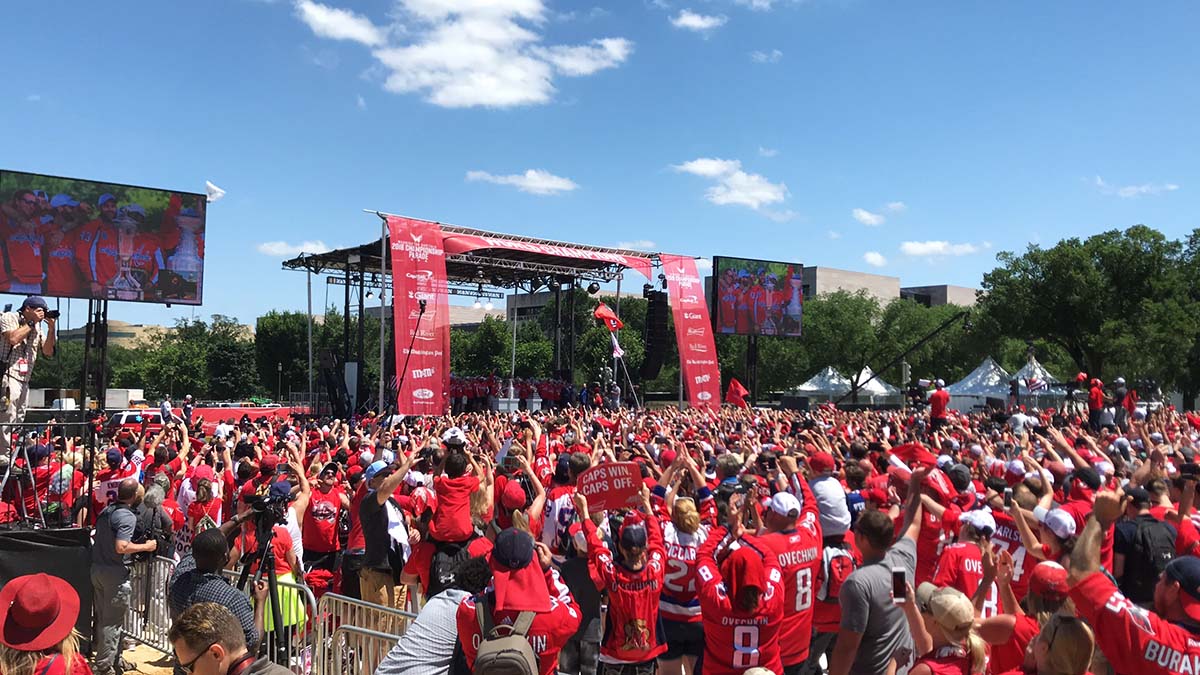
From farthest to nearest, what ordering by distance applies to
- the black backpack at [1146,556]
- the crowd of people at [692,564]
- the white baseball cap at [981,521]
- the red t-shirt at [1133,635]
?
the black backpack at [1146,556] < the white baseball cap at [981,521] < the crowd of people at [692,564] < the red t-shirt at [1133,635]

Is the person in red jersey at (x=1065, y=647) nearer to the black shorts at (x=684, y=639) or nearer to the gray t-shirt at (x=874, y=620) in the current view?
the gray t-shirt at (x=874, y=620)

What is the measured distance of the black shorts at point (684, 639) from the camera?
5.46 m

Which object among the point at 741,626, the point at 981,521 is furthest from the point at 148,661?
the point at 981,521

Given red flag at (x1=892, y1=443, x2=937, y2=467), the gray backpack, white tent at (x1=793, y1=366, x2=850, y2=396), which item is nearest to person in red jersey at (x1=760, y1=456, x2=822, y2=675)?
the gray backpack

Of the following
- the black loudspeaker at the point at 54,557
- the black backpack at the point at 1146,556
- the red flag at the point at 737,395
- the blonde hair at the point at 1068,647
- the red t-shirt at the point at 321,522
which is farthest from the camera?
the red flag at the point at 737,395

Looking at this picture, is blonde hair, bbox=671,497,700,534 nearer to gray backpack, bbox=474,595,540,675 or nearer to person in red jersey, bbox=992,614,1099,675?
gray backpack, bbox=474,595,540,675

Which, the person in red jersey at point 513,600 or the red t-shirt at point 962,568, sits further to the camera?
the red t-shirt at point 962,568

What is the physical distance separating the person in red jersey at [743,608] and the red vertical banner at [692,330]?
902 inches

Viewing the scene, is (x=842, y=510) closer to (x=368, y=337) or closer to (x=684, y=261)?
(x=684, y=261)

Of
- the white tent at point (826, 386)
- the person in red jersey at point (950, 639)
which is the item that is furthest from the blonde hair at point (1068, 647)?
the white tent at point (826, 386)

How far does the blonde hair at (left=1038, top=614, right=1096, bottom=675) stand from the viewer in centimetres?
305

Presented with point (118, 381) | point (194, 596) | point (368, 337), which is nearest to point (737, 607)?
point (194, 596)

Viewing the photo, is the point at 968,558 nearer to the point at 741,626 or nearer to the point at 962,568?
the point at 962,568

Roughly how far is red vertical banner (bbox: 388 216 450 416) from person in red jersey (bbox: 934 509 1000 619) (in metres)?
16.9
